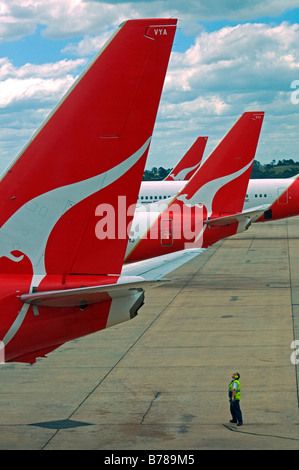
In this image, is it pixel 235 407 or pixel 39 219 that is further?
pixel 235 407

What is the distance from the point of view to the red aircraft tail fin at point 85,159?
1081 cm

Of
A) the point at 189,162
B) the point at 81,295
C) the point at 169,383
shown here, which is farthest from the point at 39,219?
the point at 189,162

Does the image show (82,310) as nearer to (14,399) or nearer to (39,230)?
(39,230)

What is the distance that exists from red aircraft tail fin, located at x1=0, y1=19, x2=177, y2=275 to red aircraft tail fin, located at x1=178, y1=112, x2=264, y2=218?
887 inches

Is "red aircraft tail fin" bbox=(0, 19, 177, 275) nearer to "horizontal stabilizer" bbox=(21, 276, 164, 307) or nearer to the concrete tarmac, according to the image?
"horizontal stabilizer" bbox=(21, 276, 164, 307)

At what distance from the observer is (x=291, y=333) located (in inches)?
892

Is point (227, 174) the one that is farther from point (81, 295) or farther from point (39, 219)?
point (81, 295)

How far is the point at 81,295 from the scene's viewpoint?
10.6m

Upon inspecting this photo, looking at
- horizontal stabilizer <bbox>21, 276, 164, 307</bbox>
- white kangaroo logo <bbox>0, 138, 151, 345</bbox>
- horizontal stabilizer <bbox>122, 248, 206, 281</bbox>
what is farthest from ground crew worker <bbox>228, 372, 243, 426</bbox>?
white kangaroo logo <bbox>0, 138, 151, 345</bbox>


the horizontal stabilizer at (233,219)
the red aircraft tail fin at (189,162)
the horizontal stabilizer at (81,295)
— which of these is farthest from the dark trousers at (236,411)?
the red aircraft tail fin at (189,162)

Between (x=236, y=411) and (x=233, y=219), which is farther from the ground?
(x=233, y=219)

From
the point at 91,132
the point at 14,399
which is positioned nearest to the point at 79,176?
the point at 91,132

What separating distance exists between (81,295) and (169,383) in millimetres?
7581

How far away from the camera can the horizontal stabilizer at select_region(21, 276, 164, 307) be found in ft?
32.7
